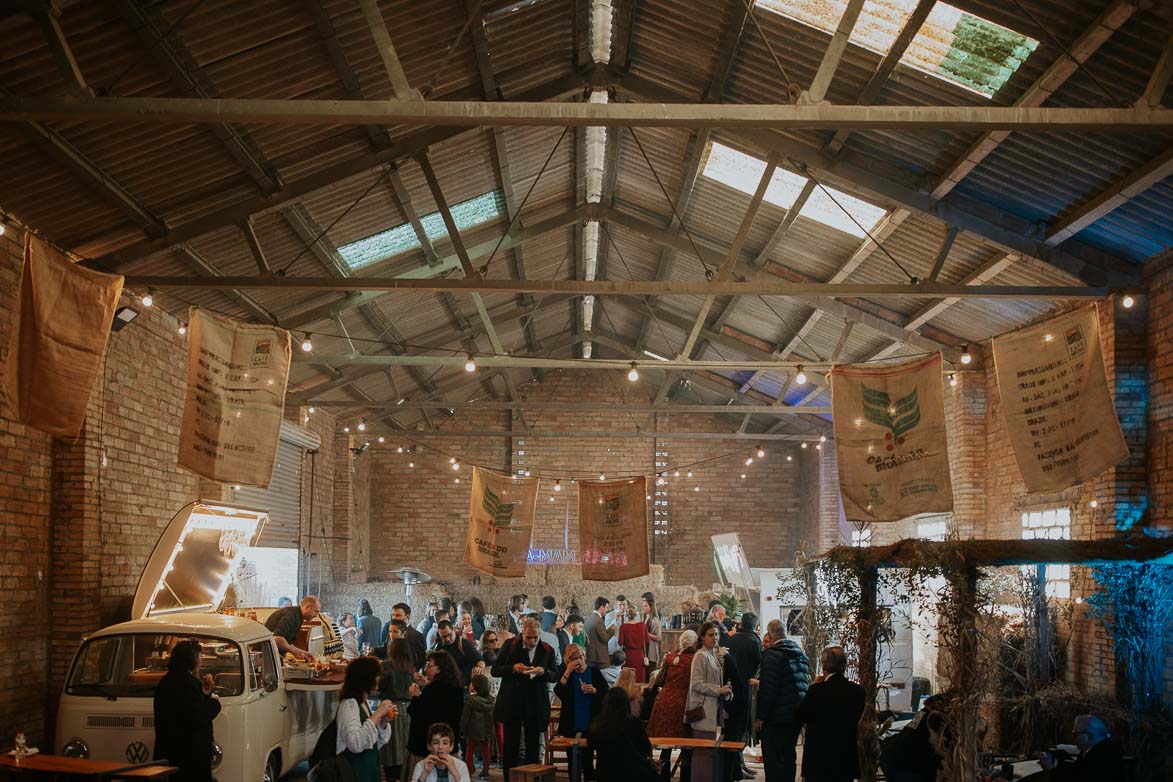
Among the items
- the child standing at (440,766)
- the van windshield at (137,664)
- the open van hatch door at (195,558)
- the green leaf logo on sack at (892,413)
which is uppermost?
the green leaf logo on sack at (892,413)

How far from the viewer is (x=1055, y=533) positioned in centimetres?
1239

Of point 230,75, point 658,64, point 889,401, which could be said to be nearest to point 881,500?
point 889,401

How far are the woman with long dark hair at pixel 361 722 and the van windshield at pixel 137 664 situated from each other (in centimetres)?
201

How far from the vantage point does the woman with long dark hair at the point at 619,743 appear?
6.47m

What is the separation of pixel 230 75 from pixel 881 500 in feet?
23.7

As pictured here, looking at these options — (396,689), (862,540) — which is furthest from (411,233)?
(862,540)

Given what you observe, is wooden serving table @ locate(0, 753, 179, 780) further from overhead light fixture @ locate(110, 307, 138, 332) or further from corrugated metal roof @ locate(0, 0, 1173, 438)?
overhead light fixture @ locate(110, 307, 138, 332)

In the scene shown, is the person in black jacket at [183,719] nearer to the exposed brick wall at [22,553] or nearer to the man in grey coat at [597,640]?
the exposed brick wall at [22,553]

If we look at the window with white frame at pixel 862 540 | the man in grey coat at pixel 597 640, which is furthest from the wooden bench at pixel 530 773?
the man in grey coat at pixel 597 640

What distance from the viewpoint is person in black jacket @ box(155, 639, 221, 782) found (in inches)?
273

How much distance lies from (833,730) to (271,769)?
4420 mm

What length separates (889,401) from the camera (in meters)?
11.0

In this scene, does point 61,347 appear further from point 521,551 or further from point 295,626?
point 521,551

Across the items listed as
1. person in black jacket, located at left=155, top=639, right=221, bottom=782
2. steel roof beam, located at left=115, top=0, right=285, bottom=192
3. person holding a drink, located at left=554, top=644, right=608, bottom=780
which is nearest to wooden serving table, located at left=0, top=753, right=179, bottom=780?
person in black jacket, located at left=155, top=639, right=221, bottom=782
